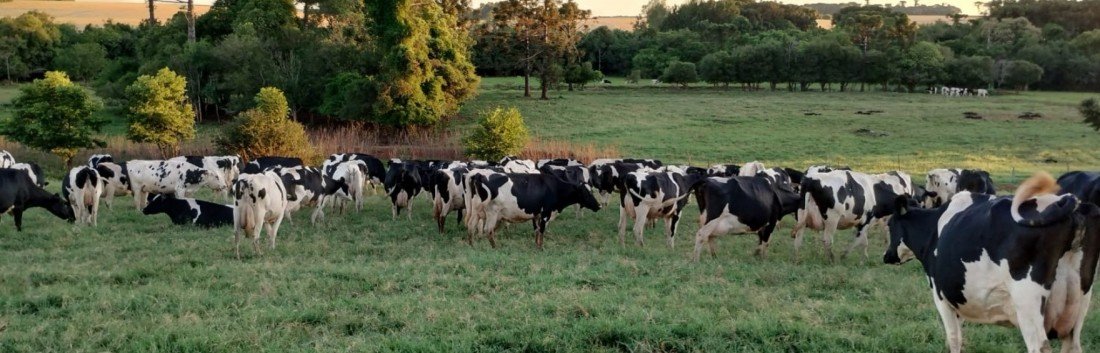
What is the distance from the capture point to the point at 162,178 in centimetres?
2022

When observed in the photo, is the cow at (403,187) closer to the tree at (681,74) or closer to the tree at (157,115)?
the tree at (157,115)

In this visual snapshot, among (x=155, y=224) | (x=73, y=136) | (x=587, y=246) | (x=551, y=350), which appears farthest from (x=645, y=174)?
(x=73, y=136)

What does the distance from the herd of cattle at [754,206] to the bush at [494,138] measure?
719 centimetres

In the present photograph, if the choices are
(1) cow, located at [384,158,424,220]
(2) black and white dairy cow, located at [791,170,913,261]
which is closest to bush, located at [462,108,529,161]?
(1) cow, located at [384,158,424,220]

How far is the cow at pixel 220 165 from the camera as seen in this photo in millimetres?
21389

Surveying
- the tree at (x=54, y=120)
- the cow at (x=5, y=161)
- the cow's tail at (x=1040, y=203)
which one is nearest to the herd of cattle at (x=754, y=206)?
the cow's tail at (x=1040, y=203)

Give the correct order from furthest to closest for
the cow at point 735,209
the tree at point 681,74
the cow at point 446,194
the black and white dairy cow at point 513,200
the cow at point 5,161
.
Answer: the tree at point 681,74, the cow at point 5,161, the cow at point 446,194, the black and white dairy cow at point 513,200, the cow at point 735,209

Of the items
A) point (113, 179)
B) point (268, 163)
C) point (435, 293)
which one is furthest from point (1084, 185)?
point (113, 179)

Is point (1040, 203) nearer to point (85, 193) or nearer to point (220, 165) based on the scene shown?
point (85, 193)

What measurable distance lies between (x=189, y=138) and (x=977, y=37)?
94.4 metres

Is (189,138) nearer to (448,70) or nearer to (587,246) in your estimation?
(448,70)

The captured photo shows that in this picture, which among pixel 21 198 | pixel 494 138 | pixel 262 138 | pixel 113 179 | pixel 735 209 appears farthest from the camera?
pixel 494 138

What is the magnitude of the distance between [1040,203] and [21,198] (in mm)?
17361

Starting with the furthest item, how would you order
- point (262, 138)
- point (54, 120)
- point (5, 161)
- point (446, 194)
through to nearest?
point (54, 120) < point (262, 138) < point (5, 161) < point (446, 194)
